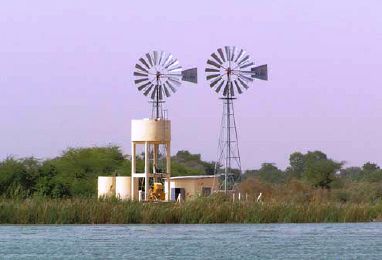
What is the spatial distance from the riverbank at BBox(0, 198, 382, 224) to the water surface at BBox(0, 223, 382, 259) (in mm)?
450


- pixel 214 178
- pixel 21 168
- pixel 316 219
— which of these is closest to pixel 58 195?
pixel 21 168

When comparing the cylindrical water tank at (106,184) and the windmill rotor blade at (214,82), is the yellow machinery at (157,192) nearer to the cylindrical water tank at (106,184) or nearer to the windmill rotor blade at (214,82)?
the cylindrical water tank at (106,184)

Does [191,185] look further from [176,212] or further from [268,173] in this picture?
[268,173]

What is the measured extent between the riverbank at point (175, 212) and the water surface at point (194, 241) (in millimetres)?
450

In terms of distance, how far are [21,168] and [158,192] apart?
1247cm

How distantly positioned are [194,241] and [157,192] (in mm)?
22058

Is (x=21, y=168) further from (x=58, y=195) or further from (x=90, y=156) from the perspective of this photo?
(x=90, y=156)

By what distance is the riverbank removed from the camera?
5772cm

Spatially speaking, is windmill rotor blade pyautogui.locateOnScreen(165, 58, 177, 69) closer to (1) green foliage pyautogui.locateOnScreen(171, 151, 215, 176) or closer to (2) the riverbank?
(2) the riverbank

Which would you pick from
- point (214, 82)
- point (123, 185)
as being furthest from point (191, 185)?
point (214, 82)

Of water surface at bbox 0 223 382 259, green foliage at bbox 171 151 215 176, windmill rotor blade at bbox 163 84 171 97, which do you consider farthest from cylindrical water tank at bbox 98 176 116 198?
green foliage at bbox 171 151 215 176

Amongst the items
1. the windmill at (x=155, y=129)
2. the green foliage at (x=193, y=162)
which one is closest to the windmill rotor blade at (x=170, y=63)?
the windmill at (x=155, y=129)

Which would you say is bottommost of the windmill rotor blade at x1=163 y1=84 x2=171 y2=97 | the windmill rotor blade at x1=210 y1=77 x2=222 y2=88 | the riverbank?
the riverbank

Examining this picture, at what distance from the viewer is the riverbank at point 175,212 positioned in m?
57.7
